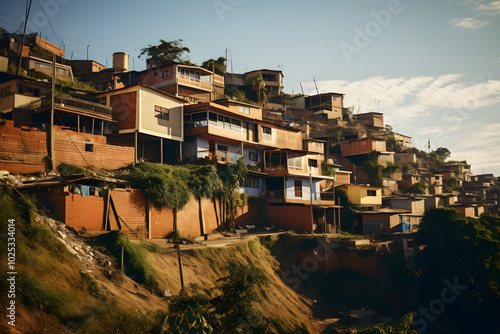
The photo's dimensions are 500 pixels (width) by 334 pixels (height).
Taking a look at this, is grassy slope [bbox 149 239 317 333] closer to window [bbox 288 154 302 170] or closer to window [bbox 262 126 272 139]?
window [bbox 288 154 302 170]

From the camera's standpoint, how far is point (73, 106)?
31.7 m

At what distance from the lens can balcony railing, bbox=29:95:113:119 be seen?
30812mm

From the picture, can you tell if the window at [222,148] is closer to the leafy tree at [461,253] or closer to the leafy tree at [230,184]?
the leafy tree at [230,184]

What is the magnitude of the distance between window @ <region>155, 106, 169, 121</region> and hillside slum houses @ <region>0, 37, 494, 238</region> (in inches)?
3.7

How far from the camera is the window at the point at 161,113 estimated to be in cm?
3728

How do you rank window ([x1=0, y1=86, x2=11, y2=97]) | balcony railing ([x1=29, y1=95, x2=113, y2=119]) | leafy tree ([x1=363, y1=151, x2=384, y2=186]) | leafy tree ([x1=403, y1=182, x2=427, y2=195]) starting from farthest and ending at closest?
leafy tree ([x1=403, y1=182, x2=427, y2=195]) < leafy tree ([x1=363, y1=151, x2=384, y2=186]) < window ([x1=0, y1=86, x2=11, y2=97]) < balcony railing ([x1=29, y1=95, x2=113, y2=119])

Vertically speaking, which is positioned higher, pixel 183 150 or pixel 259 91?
pixel 259 91

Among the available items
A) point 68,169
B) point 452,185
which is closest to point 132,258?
point 68,169

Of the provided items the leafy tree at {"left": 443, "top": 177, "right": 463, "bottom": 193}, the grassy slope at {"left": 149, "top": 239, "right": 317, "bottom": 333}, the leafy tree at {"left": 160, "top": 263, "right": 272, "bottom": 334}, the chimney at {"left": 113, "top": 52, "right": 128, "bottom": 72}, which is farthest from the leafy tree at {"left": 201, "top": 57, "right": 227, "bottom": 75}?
the leafy tree at {"left": 160, "top": 263, "right": 272, "bottom": 334}

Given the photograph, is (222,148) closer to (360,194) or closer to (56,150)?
(56,150)

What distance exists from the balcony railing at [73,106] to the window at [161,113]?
13.2ft

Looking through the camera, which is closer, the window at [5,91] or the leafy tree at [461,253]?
the leafy tree at [461,253]

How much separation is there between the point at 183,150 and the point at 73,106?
1104cm

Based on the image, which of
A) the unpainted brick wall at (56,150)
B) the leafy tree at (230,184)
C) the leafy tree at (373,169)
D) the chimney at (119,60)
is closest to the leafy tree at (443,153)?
the leafy tree at (373,169)
